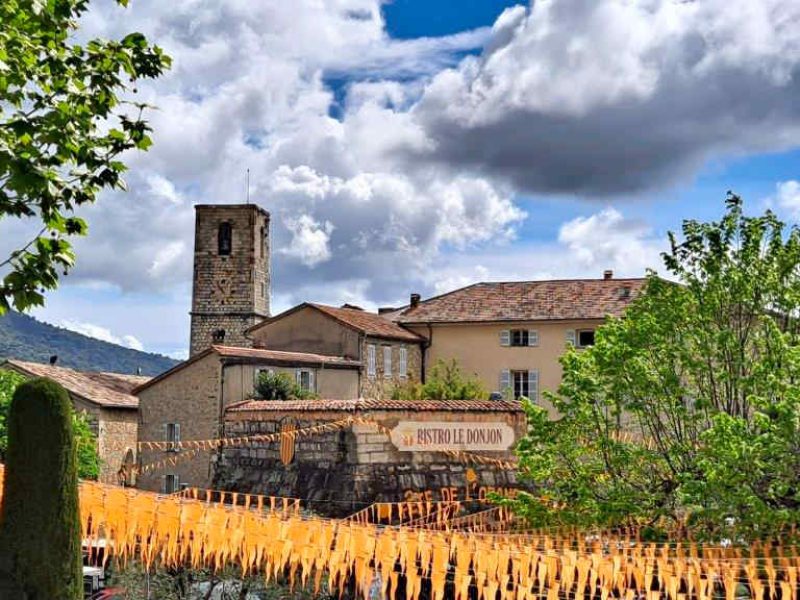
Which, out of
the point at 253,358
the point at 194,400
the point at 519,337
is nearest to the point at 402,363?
the point at 519,337

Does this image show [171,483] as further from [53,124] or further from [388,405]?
[53,124]

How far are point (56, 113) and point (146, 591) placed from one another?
9.95m

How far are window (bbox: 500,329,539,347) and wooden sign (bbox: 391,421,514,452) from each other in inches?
781

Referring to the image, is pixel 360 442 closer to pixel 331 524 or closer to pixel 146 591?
pixel 146 591

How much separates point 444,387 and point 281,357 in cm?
851

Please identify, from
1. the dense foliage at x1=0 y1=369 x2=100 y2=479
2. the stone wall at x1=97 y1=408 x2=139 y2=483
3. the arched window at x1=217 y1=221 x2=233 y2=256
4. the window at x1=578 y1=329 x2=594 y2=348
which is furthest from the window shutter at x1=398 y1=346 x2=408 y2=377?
the arched window at x1=217 y1=221 x2=233 y2=256

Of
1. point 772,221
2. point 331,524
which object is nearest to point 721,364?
point 772,221

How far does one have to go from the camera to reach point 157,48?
958cm

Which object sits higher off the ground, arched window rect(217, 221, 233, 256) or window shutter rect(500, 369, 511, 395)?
arched window rect(217, 221, 233, 256)

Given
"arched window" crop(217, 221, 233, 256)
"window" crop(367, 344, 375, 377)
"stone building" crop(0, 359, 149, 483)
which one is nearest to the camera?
"stone building" crop(0, 359, 149, 483)

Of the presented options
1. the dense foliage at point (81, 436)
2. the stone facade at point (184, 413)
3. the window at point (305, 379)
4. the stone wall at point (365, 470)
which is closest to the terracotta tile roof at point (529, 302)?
the window at point (305, 379)

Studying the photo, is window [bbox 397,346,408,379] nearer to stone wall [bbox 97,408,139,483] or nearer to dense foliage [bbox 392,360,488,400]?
dense foliage [bbox 392,360,488,400]

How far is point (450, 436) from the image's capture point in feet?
78.8

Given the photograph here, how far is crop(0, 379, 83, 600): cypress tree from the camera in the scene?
11016 mm
